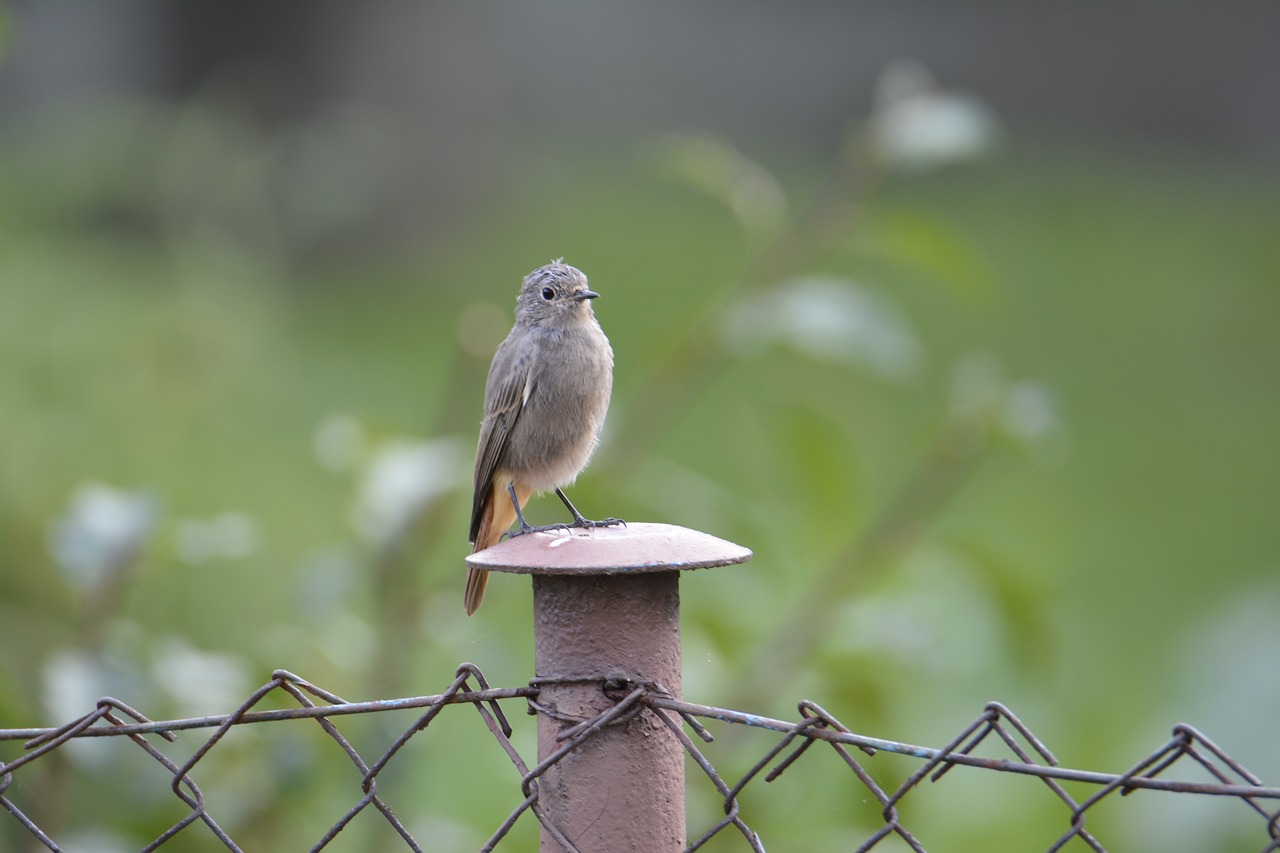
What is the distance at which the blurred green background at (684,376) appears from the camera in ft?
10.8

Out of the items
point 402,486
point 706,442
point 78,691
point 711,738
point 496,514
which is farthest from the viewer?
point 706,442

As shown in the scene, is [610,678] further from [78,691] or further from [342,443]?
[342,443]

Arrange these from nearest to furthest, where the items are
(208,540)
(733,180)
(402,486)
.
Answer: (208,540) → (402,486) → (733,180)

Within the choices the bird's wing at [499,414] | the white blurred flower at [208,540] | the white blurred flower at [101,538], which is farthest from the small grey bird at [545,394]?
the white blurred flower at [101,538]

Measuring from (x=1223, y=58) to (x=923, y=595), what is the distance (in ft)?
32.6

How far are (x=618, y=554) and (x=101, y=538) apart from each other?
1576mm

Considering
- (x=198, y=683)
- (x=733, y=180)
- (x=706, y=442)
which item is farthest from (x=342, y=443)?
(x=706, y=442)

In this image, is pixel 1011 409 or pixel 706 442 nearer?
pixel 1011 409

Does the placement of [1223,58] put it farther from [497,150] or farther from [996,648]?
[996,648]

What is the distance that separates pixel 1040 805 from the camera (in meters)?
5.13

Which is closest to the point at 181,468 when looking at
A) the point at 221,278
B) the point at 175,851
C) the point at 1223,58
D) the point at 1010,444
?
the point at 221,278

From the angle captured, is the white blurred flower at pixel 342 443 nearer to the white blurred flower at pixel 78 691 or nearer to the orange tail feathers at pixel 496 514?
the orange tail feathers at pixel 496 514

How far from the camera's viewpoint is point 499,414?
346 cm

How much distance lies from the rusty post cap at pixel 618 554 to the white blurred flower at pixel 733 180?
159 centimetres
